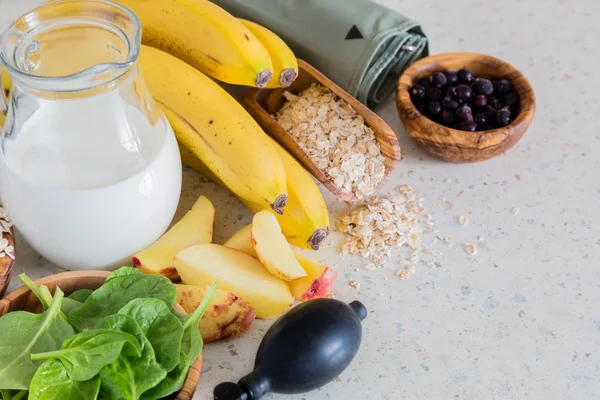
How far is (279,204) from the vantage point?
68 centimetres

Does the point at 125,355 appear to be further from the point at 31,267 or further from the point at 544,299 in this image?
the point at 544,299

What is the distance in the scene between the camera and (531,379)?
2.07 feet

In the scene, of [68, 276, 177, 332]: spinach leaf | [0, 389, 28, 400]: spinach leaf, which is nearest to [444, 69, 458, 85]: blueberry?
[68, 276, 177, 332]: spinach leaf

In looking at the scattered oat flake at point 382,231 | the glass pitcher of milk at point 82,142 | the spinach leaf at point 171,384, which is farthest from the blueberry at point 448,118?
the spinach leaf at point 171,384

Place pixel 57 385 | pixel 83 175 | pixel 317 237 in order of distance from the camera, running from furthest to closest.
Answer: pixel 317 237, pixel 83 175, pixel 57 385

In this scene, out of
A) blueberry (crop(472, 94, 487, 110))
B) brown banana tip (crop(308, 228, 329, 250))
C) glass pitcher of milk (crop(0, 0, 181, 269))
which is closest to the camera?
glass pitcher of milk (crop(0, 0, 181, 269))

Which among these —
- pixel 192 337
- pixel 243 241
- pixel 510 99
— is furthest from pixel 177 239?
pixel 510 99

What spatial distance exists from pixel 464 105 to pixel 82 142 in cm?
43

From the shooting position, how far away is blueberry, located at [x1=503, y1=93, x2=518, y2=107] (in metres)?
0.81

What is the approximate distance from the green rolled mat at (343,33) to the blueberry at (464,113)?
11 cm

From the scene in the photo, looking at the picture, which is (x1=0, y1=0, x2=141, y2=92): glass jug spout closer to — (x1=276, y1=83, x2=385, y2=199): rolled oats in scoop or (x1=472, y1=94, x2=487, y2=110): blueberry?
(x1=276, y1=83, x2=385, y2=199): rolled oats in scoop

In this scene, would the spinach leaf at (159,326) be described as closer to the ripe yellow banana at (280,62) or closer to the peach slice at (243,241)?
the peach slice at (243,241)

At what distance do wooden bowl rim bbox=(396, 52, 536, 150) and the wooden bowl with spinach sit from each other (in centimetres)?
33

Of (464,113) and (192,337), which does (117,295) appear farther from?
(464,113)
